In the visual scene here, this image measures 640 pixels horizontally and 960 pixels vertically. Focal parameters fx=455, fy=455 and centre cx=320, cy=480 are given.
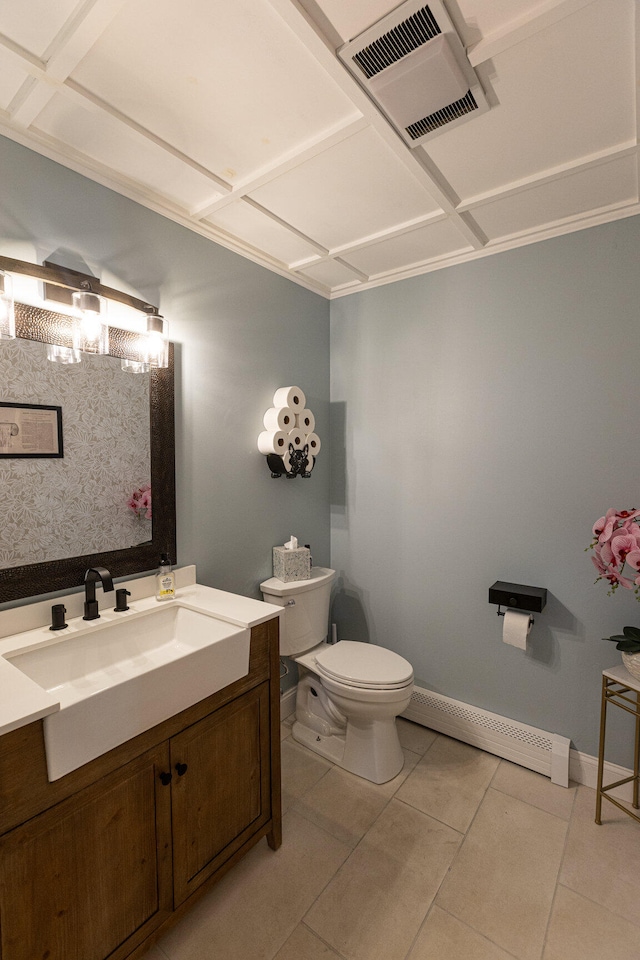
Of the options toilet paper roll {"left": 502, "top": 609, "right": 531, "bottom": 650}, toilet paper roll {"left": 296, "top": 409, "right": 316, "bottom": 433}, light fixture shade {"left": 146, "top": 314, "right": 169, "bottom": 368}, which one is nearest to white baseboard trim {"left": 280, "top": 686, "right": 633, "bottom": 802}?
toilet paper roll {"left": 502, "top": 609, "right": 531, "bottom": 650}

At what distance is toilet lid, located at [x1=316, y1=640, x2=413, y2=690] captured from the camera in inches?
77.7

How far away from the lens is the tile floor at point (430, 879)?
4.44ft

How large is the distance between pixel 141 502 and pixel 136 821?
1023mm

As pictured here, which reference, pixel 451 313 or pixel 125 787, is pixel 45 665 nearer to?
pixel 125 787

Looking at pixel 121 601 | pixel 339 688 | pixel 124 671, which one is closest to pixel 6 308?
pixel 121 601

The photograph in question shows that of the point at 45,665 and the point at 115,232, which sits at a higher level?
the point at 115,232

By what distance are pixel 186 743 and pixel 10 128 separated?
1.92 meters

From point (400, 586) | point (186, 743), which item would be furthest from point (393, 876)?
point (400, 586)

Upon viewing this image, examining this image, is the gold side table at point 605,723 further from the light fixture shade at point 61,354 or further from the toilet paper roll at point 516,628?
the light fixture shade at point 61,354

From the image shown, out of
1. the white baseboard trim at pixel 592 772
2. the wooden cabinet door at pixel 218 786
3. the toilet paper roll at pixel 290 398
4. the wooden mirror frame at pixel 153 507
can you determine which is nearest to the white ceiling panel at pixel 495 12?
the wooden mirror frame at pixel 153 507

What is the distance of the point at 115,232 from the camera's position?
66.2 inches

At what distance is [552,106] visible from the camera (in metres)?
1.33

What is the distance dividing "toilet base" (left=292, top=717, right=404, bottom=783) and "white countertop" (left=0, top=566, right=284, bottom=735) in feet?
2.98

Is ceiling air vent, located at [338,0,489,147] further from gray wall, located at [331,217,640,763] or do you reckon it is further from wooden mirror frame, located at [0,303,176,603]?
wooden mirror frame, located at [0,303,176,603]
